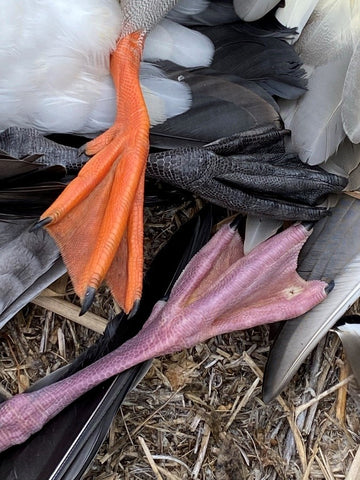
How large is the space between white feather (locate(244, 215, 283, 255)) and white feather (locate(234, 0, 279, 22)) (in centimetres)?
46

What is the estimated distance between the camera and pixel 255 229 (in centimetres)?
185

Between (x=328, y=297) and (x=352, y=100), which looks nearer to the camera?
(x=352, y=100)

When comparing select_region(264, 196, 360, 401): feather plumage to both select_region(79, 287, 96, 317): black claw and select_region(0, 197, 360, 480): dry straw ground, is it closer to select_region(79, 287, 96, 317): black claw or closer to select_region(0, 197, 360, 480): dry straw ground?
select_region(0, 197, 360, 480): dry straw ground

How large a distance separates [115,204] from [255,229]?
15.0 inches

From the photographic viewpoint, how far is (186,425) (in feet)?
6.05

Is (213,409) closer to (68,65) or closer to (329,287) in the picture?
(329,287)

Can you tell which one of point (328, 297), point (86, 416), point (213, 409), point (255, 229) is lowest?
point (213, 409)

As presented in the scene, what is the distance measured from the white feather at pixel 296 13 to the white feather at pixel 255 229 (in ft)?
1.39

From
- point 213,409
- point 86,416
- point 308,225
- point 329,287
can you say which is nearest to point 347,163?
point 308,225

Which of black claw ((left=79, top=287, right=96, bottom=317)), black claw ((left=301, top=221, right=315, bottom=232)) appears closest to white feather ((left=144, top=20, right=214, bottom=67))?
black claw ((left=301, top=221, right=315, bottom=232))

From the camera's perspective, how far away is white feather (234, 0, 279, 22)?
1694 millimetres

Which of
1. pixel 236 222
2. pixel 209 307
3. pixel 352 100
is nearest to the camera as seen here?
pixel 352 100

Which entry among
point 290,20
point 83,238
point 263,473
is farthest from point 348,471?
point 290,20

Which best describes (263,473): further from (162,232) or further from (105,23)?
(105,23)
